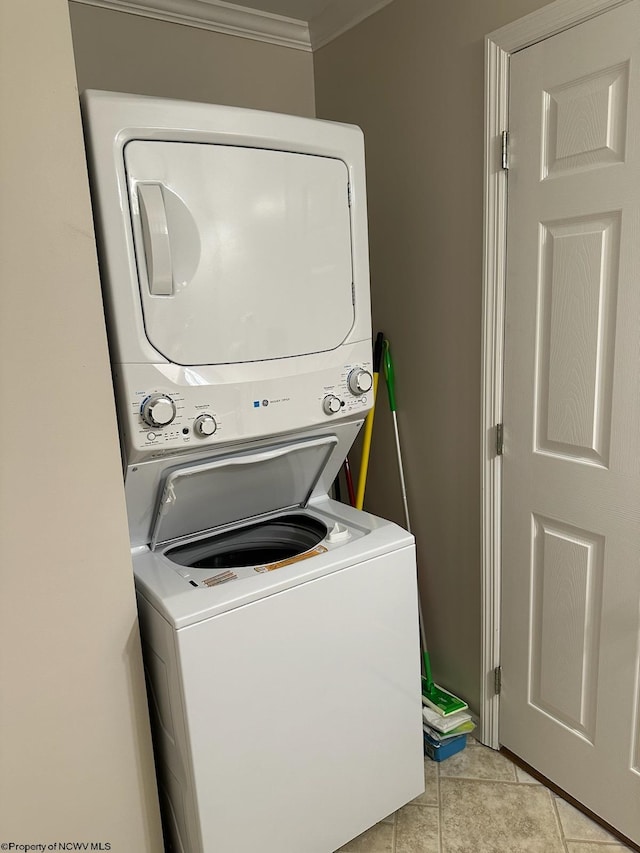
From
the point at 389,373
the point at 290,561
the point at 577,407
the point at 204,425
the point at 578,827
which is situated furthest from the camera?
the point at 389,373

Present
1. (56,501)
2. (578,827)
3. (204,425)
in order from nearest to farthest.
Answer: (56,501) < (204,425) < (578,827)


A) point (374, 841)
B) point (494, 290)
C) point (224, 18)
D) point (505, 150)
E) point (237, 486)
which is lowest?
point (374, 841)

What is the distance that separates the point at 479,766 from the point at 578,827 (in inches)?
13.2

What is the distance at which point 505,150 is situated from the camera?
1750 millimetres

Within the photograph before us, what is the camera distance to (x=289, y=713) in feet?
5.05

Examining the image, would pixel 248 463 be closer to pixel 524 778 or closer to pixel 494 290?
pixel 494 290

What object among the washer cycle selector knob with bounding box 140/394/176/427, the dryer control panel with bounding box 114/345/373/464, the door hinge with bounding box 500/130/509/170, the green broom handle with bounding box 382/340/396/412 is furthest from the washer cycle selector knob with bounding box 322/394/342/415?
the door hinge with bounding box 500/130/509/170

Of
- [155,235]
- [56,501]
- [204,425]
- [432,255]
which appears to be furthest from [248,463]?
[432,255]

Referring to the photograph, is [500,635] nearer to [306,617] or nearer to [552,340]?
[306,617]

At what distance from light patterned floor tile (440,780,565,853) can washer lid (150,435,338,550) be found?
102 centimetres

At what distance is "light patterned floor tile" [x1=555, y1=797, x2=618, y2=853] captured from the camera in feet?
5.75

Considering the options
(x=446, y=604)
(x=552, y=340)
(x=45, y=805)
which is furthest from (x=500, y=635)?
(x=45, y=805)

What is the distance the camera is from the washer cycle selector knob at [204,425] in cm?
145

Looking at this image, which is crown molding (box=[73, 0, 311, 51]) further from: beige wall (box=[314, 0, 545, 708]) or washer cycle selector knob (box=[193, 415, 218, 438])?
washer cycle selector knob (box=[193, 415, 218, 438])
